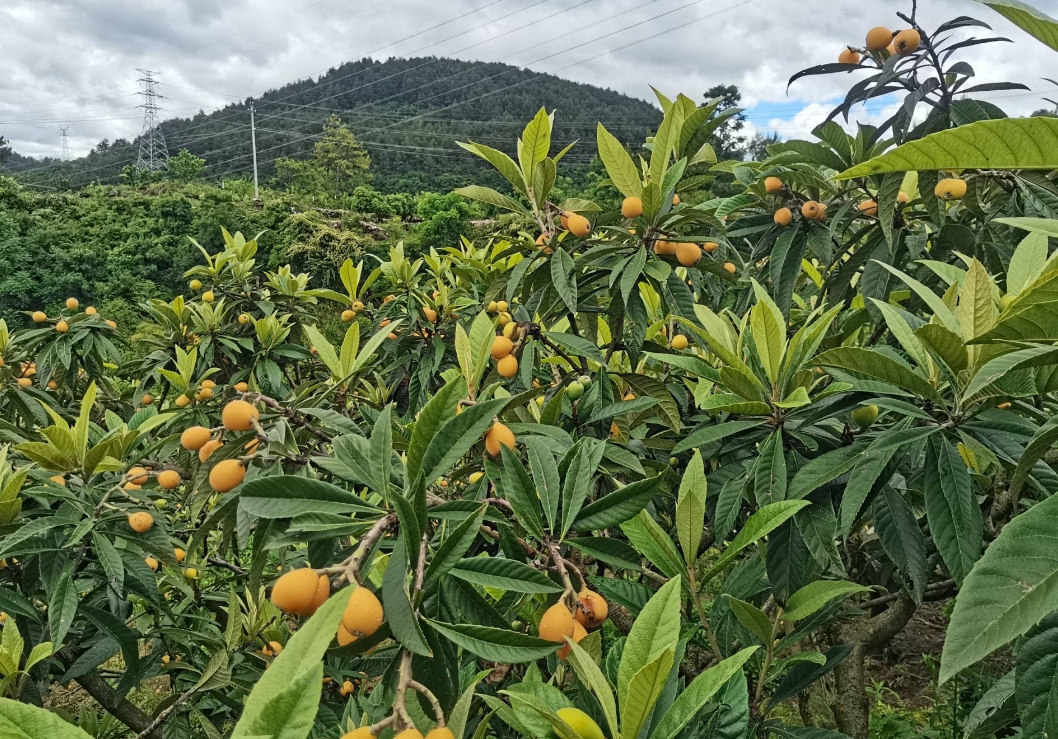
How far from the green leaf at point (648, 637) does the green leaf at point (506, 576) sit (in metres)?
0.10

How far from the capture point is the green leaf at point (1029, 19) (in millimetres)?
401

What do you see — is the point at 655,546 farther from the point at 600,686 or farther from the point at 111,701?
the point at 111,701

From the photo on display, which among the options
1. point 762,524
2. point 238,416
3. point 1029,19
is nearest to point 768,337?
point 762,524

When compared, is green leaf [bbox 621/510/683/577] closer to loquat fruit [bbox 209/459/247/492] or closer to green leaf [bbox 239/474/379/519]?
green leaf [bbox 239/474/379/519]

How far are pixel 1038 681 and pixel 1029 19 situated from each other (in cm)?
56

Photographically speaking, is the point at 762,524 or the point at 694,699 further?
the point at 762,524

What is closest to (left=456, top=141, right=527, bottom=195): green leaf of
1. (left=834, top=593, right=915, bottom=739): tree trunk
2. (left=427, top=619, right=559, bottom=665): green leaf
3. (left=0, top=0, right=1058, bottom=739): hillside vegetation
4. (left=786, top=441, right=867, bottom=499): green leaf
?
(left=0, top=0, right=1058, bottom=739): hillside vegetation

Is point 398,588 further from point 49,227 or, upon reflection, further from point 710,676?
point 49,227

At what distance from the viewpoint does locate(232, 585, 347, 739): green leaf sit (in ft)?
1.44

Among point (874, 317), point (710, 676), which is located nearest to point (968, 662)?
point (710, 676)

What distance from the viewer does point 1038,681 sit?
1.85 ft

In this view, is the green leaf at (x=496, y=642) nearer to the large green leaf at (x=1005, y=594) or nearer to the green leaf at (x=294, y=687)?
the green leaf at (x=294, y=687)

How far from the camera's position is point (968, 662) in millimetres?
439

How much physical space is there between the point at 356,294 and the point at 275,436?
239 cm
